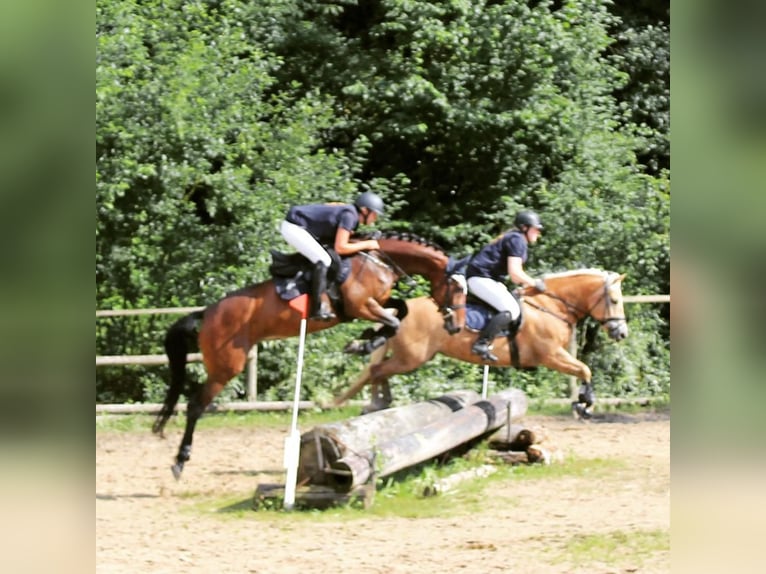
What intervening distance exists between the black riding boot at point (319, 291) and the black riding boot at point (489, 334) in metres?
1.47

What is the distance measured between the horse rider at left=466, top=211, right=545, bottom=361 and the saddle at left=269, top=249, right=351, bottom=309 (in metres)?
1.22

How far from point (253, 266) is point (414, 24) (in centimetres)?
361

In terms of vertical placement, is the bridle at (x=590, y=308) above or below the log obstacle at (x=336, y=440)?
above

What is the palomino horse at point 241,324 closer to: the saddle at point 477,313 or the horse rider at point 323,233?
the horse rider at point 323,233

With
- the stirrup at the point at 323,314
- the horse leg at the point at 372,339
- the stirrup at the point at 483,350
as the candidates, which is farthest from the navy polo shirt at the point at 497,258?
the stirrup at the point at 323,314

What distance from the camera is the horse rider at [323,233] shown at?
22.6 ft

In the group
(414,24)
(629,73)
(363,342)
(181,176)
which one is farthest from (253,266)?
(629,73)

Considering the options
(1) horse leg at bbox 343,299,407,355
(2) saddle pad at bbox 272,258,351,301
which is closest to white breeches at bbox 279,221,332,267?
(2) saddle pad at bbox 272,258,351,301

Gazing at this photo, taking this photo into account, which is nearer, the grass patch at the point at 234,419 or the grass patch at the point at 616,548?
the grass patch at the point at 616,548

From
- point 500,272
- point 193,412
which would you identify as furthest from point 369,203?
point 193,412

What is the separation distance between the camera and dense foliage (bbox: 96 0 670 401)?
10.0m

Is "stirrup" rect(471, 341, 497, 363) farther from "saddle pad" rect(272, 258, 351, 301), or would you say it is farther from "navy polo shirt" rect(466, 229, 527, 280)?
"saddle pad" rect(272, 258, 351, 301)

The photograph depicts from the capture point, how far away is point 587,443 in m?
8.38
